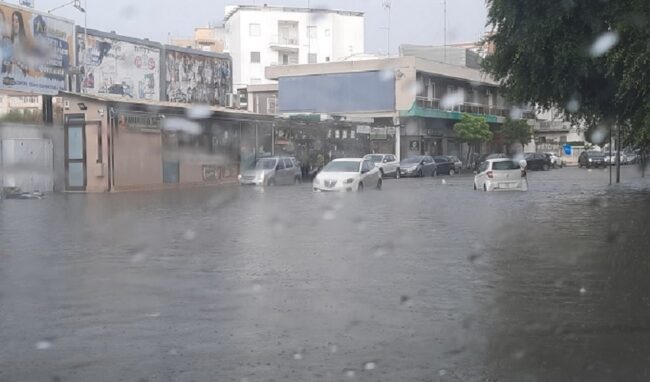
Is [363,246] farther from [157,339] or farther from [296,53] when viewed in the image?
[296,53]

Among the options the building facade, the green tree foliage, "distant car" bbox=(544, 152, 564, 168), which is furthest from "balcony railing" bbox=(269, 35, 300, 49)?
the green tree foliage

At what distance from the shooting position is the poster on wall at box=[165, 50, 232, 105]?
45062 millimetres

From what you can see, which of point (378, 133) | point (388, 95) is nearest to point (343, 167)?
point (378, 133)

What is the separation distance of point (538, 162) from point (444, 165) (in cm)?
1047

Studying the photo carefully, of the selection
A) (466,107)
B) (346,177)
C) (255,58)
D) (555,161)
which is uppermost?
(255,58)

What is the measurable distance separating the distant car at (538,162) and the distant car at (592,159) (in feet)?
23.1

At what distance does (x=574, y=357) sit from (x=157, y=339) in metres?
3.30

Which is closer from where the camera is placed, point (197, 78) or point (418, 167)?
point (197, 78)

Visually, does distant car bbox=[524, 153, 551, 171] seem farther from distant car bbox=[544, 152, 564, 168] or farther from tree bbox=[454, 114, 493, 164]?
tree bbox=[454, 114, 493, 164]

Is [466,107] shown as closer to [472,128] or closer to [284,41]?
[472,128]

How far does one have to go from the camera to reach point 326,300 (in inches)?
348

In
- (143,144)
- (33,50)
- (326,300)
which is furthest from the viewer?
(143,144)

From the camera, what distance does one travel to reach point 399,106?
55625 millimetres

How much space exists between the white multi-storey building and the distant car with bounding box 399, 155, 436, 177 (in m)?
16.8
